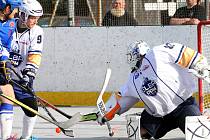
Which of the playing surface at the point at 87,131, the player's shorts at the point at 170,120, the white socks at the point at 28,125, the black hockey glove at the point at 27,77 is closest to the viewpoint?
the player's shorts at the point at 170,120

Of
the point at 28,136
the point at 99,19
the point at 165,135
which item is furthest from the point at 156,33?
the point at 28,136

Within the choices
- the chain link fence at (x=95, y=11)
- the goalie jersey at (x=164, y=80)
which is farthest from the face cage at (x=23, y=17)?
the chain link fence at (x=95, y=11)

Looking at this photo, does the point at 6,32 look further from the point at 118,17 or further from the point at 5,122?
the point at 118,17

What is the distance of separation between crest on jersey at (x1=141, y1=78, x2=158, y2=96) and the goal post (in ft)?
4.82

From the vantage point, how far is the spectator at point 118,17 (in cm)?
985

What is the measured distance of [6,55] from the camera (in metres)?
6.47

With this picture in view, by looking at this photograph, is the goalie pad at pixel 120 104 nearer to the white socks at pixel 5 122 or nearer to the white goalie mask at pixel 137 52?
the white goalie mask at pixel 137 52

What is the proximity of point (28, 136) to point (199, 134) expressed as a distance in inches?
58.7

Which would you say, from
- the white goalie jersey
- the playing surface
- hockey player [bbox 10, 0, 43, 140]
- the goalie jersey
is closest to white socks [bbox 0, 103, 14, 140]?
hockey player [bbox 10, 0, 43, 140]

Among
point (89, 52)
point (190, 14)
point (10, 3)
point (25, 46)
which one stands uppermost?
point (10, 3)

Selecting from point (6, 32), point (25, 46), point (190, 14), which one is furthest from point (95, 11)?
point (6, 32)

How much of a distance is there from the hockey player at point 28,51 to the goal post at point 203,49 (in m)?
1.87

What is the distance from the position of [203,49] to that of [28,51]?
229 cm

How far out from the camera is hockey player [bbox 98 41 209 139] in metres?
6.19
